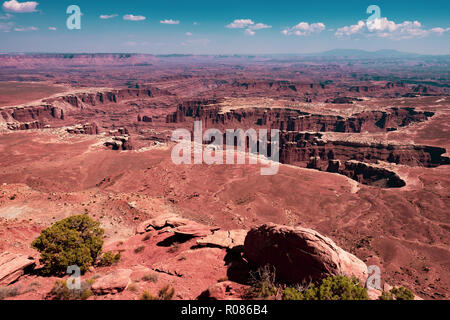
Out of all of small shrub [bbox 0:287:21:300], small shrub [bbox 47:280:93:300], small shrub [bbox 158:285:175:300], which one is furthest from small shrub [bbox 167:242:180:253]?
small shrub [bbox 0:287:21:300]

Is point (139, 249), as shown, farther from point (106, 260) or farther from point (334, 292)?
point (334, 292)

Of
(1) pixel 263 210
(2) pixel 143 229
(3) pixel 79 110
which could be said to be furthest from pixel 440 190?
(3) pixel 79 110

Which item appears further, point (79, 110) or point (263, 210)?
point (79, 110)

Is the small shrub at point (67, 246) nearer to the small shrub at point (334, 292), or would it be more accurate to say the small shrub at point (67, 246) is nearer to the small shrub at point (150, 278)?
the small shrub at point (150, 278)

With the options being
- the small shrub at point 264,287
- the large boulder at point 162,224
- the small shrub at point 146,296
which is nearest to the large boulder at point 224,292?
the small shrub at point 264,287

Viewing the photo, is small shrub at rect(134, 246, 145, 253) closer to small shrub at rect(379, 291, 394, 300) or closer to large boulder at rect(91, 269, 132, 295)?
large boulder at rect(91, 269, 132, 295)
